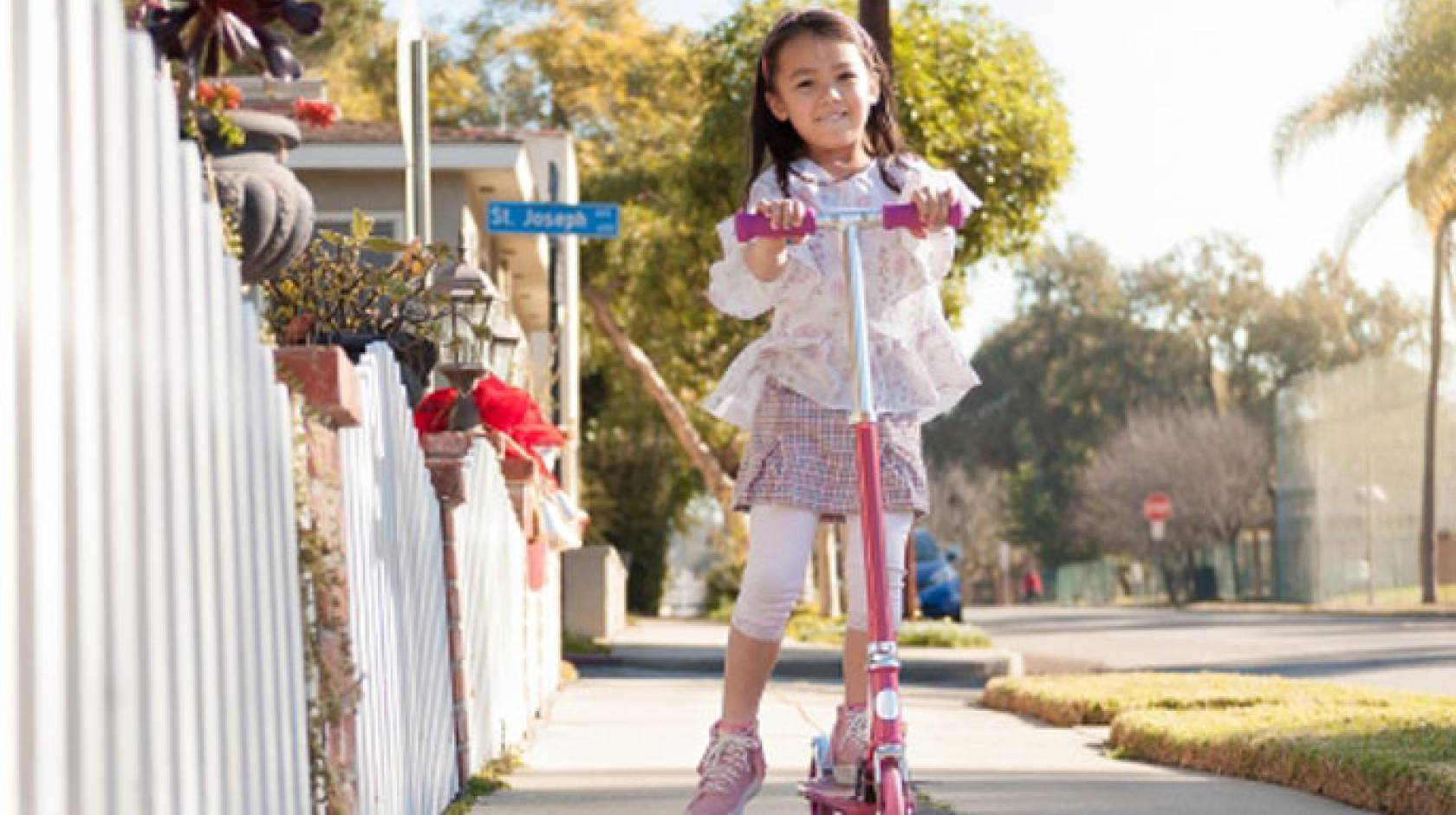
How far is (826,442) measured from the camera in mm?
4672

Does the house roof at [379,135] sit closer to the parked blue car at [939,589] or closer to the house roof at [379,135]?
the house roof at [379,135]

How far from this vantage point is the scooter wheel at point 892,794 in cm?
379

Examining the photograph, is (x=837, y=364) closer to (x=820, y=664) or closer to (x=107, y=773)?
(x=107, y=773)

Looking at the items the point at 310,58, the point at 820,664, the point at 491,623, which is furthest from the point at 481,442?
the point at 310,58

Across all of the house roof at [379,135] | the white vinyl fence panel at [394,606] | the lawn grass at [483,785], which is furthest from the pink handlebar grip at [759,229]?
the house roof at [379,135]

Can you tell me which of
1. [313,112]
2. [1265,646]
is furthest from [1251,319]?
[313,112]

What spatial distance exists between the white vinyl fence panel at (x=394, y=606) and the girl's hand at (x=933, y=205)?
46.0 inches

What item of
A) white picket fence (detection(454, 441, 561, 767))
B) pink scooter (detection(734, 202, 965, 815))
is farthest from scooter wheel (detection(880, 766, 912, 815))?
white picket fence (detection(454, 441, 561, 767))

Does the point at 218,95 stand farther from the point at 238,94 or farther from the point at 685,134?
the point at 685,134

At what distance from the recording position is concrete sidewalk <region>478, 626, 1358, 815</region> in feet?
20.3

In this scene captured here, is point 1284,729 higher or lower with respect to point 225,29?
lower

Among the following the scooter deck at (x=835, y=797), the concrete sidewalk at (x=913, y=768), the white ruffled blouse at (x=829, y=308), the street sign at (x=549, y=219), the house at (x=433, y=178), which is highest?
the house at (x=433, y=178)

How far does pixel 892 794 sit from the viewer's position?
150 inches

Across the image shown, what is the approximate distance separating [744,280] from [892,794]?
4.23ft
